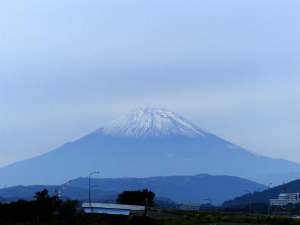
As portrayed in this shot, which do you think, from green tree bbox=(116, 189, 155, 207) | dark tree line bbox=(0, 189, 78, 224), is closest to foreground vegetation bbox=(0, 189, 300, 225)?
dark tree line bbox=(0, 189, 78, 224)

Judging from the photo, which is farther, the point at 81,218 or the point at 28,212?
the point at 28,212

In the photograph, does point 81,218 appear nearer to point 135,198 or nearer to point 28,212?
point 28,212

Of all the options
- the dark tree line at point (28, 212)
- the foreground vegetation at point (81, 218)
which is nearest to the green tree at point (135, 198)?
the foreground vegetation at point (81, 218)

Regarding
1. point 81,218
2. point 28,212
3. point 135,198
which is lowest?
point 81,218

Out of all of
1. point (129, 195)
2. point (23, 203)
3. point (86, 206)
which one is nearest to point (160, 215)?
point (86, 206)

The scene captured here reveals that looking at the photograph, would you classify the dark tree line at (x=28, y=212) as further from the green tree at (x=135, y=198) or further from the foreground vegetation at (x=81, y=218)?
the green tree at (x=135, y=198)

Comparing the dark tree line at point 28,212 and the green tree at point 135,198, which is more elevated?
the green tree at point 135,198

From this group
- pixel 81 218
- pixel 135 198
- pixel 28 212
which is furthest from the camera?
pixel 135 198

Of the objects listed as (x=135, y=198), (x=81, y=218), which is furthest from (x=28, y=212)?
(x=135, y=198)

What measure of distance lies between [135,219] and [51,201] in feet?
167

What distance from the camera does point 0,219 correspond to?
311 ft

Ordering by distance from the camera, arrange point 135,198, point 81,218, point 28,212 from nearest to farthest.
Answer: point 81,218, point 28,212, point 135,198

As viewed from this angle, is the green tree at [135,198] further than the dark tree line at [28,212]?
Yes

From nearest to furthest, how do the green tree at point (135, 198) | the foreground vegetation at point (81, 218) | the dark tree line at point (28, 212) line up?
the foreground vegetation at point (81, 218) → the dark tree line at point (28, 212) → the green tree at point (135, 198)
